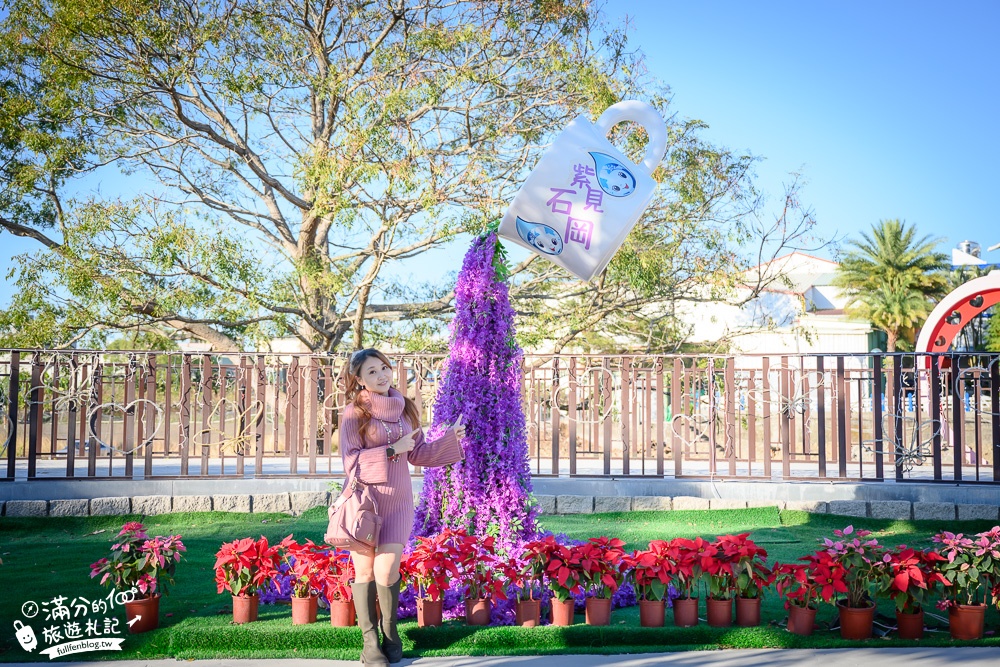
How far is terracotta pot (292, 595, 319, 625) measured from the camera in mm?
4172

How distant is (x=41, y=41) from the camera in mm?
11008

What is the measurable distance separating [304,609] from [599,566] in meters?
1.48

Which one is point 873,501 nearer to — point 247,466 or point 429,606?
point 429,606

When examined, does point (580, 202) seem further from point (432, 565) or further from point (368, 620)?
point (368, 620)

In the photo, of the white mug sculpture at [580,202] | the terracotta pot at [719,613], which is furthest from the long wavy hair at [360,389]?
the terracotta pot at [719,613]

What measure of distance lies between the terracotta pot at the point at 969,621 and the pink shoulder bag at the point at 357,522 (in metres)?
2.78

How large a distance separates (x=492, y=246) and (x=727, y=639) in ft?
7.54

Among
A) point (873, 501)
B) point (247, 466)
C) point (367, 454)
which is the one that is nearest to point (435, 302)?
point (247, 466)

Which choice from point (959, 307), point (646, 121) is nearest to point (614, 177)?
point (646, 121)

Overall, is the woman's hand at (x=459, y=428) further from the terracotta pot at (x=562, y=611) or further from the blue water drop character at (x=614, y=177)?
the blue water drop character at (x=614, y=177)

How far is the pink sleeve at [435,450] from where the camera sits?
391 centimetres

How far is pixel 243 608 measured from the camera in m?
4.25

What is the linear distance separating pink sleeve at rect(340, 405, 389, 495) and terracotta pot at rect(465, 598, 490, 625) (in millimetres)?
916

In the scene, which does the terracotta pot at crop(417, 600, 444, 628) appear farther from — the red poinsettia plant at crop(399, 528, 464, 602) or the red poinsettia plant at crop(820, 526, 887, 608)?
the red poinsettia plant at crop(820, 526, 887, 608)
